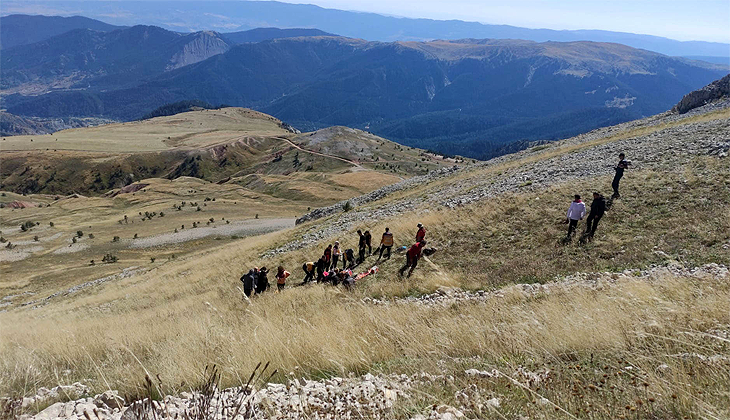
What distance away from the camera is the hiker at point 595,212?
1370 centimetres

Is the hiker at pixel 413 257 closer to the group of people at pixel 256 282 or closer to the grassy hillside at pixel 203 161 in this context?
the group of people at pixel 256 282

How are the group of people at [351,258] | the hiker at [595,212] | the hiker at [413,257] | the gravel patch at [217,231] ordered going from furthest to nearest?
the gravel patch at [217,231] → the group of people at [351,258] → the hiker at [413,257] → the hiker at [595,212]

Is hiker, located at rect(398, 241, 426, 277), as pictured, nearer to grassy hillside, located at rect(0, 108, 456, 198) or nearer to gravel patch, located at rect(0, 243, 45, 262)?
gravel patch, located at rect(0, 243, 45, 262)

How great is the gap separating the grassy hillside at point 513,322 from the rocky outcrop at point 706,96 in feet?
93.8

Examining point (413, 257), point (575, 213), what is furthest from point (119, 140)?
point (575, 213)

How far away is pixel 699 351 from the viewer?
4.13m

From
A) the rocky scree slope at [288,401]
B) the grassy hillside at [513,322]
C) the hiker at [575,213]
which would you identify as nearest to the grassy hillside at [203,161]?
the grassy hillside at [513,322]

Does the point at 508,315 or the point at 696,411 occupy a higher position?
the point at 696,411

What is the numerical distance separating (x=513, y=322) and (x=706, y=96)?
2155 inches

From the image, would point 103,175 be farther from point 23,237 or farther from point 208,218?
point 208,218

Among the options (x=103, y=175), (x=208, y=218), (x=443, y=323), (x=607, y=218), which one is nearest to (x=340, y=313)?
(x=443, y=323)

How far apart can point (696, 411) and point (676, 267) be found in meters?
9.56

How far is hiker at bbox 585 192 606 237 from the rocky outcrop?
41370 mm

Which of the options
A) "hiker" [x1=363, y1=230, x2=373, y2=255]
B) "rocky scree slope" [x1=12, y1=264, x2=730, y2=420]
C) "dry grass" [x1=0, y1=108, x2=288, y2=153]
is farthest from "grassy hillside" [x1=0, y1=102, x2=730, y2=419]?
"dry grass" [x1=0, y1=108, x2=288, y2=153]
